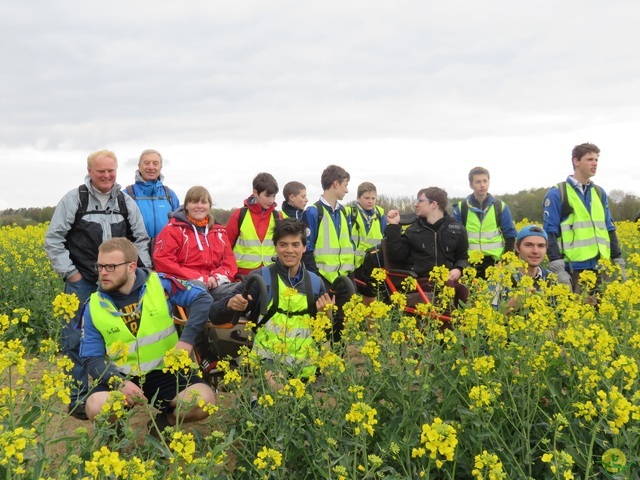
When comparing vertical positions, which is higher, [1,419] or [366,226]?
[366,226]

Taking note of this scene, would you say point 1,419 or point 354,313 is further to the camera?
point 354,313

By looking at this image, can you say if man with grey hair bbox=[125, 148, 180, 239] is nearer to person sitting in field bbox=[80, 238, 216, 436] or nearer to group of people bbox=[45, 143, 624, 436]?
group of people bbox=[45, 143, 624, 436]

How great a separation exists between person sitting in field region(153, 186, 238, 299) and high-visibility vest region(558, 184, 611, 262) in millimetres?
3473

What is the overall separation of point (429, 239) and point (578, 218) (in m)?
1.56

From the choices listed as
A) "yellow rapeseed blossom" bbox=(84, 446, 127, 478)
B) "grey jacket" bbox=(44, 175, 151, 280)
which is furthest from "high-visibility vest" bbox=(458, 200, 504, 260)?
"yellow rapeseed blossom" bbox=(84, 446, 127, 478)

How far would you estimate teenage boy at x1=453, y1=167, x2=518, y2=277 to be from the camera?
7.24 metres

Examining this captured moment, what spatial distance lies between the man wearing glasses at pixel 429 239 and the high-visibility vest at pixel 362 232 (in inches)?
44.9

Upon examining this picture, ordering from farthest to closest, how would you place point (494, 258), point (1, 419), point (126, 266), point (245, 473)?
1. point (494, 258)
2. point (126, 266)
3. point (245, 473)
4. point (1, 419)

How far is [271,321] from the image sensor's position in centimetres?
406

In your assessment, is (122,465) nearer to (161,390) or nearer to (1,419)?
(1,419)

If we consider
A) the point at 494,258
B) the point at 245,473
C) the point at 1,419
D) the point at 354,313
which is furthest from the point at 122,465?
the point at 494,258

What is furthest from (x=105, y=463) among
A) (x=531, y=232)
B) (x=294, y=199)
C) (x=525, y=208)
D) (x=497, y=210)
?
(x=525, y=208)

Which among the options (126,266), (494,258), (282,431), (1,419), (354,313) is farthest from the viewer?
(494,258)

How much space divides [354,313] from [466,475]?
3.63 ft
